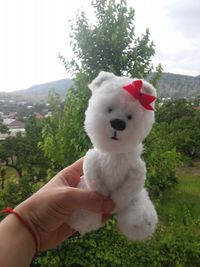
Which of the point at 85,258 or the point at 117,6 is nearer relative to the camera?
the point at 117,6

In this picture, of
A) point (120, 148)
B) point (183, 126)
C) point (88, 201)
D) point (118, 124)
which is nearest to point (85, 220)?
point (88, 201)

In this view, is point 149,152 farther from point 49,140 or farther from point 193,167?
point 193,167

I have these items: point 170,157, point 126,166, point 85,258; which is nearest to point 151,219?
point 126,166

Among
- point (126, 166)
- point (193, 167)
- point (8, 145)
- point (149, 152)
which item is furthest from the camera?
point (193, 167)

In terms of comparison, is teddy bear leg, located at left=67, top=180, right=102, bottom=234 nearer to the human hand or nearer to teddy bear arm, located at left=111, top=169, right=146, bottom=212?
the human hand

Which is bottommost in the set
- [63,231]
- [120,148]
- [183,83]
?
[183,83]

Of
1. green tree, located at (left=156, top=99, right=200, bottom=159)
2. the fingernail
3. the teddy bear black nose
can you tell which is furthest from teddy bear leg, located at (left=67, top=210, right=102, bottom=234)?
green tree, located at (left=156, top=99, right=200, bottom=159)

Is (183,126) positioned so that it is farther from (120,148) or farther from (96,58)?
(120,148)
